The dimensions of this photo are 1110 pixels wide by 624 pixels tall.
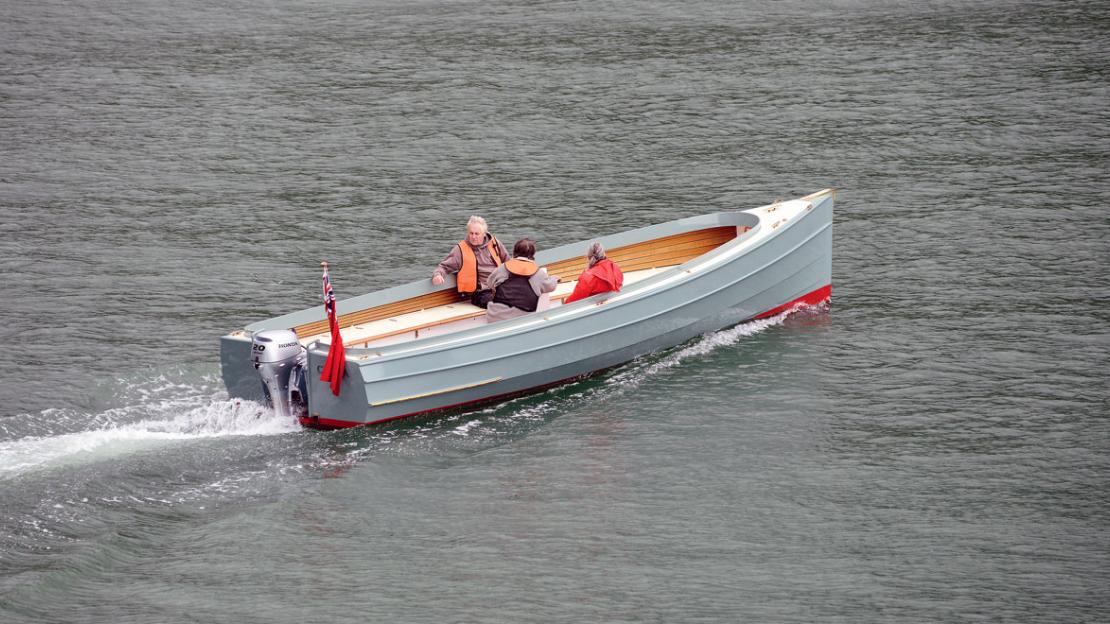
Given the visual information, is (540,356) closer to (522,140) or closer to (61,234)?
(61,234)

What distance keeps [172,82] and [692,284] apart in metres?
17.5

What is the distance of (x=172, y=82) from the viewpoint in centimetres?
3131

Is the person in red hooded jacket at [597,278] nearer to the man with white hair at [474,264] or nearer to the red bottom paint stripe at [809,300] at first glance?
the man with white hair at [474,264]

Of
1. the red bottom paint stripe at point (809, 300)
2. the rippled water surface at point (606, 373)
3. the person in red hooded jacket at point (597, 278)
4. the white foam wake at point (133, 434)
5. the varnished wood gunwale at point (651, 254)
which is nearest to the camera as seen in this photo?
the rippled water surface at point (606, 373)

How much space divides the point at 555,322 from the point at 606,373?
3.93ft

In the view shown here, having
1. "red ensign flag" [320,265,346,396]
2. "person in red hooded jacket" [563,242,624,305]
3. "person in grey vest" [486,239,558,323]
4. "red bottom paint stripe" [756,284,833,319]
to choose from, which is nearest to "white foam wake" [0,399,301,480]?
"red ensign flag" [320,265,346,396]

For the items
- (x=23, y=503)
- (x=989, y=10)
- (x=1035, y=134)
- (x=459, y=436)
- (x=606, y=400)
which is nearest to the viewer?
(x=23, y=503)

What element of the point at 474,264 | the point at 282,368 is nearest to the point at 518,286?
the point at 474,264

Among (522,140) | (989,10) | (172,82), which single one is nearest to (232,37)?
(172,82)

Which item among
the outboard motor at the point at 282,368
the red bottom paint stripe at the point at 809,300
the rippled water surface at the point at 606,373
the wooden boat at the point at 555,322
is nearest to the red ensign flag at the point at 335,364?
the wooden boat at the point at 555,322

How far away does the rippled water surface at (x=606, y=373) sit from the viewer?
12336mm

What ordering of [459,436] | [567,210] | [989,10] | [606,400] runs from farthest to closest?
[989,10] < [567,210] < [606,400] < [459,436]

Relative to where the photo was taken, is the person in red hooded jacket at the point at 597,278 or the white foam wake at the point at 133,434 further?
the person in red hooded jacket at the point at 597,278

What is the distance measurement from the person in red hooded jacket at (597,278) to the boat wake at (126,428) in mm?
3401
